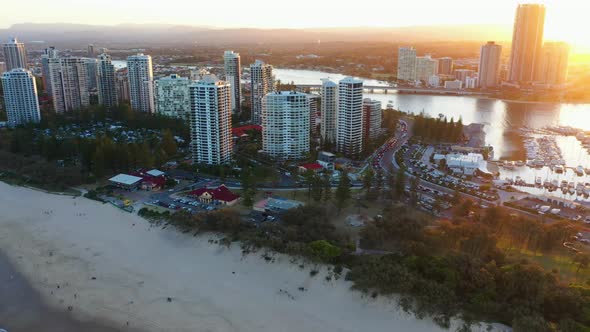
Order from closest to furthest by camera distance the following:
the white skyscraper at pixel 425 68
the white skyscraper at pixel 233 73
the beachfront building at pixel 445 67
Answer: the white skyscraper at pixel 233 73 < the white skyscraper at pixel 425 68 < the beachfront building at pixel 445 67

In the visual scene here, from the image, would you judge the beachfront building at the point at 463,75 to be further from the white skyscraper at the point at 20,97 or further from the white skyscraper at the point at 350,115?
the white skyscraper at the point at 20,97

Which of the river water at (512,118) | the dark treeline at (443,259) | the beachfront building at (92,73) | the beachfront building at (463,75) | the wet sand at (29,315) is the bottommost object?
the wet sand at (29,315)

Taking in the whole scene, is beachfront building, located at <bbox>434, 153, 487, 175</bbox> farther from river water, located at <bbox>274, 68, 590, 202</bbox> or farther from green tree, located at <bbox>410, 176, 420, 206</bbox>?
green tree, located at <bbox>410, 176, 420, 206</bbox>

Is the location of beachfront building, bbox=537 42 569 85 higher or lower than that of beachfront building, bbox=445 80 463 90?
higher

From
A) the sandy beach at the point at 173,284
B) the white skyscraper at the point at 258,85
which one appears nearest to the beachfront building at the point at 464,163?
the sandy beach at the point at 173,284

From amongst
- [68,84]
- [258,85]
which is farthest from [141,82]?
[258,85]

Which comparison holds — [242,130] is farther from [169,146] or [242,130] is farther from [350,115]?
[350,115]

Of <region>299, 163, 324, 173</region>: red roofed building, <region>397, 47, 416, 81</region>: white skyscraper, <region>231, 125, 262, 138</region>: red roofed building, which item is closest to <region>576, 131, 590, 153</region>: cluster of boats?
<region>299, 163, 324, 173</region>: red roofed building
